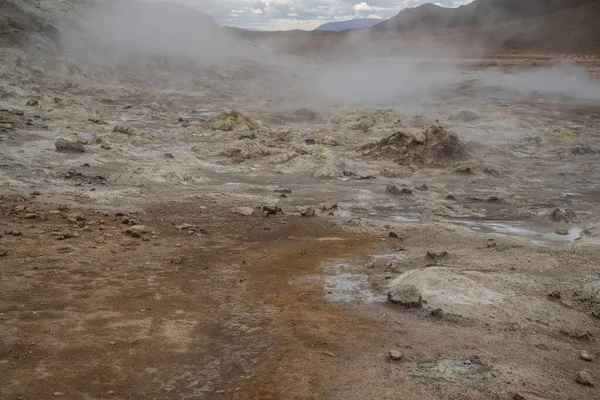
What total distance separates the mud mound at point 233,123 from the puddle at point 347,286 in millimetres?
8344

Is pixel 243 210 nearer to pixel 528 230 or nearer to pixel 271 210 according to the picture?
pixel 271 210

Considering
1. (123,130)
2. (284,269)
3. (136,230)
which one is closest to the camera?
(284,269)

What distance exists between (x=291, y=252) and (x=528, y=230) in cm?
347

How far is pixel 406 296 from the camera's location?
15.4ft

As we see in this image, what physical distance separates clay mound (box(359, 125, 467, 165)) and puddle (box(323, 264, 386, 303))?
5.99m

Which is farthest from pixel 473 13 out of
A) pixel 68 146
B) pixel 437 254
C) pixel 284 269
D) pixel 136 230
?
pixel 284 269

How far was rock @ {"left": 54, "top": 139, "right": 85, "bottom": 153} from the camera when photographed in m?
9.73

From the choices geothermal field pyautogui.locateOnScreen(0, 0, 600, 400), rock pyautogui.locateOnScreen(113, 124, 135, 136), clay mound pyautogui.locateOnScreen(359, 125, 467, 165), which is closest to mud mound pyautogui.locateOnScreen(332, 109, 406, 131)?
geothermal field pyautogui.locateOnScreen(0, 0, 600, 400)

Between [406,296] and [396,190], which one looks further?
[396,190]

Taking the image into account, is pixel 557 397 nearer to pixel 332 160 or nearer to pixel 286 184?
pixel 286 184

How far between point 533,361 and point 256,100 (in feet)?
60.3

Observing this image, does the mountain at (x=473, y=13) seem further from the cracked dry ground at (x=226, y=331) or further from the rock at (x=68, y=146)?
the cracked dry ground at (x=226, y=331)

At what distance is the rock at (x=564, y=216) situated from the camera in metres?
7.73

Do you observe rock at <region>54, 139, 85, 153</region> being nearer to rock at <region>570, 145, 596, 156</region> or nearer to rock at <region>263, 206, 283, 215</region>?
rock at <region>263, 206, 283, 215</region>
